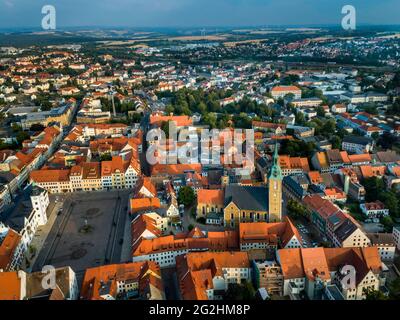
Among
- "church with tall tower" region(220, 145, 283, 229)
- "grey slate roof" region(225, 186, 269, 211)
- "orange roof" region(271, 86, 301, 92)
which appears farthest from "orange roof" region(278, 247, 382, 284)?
"orange roof" region(271, 86, 301, 92)

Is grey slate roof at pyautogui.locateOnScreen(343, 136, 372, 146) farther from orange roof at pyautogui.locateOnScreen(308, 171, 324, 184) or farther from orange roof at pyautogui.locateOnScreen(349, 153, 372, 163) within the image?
orange roof at pyautogui.locateOnScreen(308, 171, 324, 184)

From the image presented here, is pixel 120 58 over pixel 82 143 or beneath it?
over

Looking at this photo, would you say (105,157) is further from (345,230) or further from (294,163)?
(345,230)

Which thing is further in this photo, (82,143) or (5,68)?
(5,68)

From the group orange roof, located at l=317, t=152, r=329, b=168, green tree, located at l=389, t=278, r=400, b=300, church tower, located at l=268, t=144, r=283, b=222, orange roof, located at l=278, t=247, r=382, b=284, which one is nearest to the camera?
green tree, located at l=389, t=278, r=400, b=300

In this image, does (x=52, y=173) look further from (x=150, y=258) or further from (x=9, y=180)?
(x=150, y=258)

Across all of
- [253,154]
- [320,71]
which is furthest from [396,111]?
[320,71]
